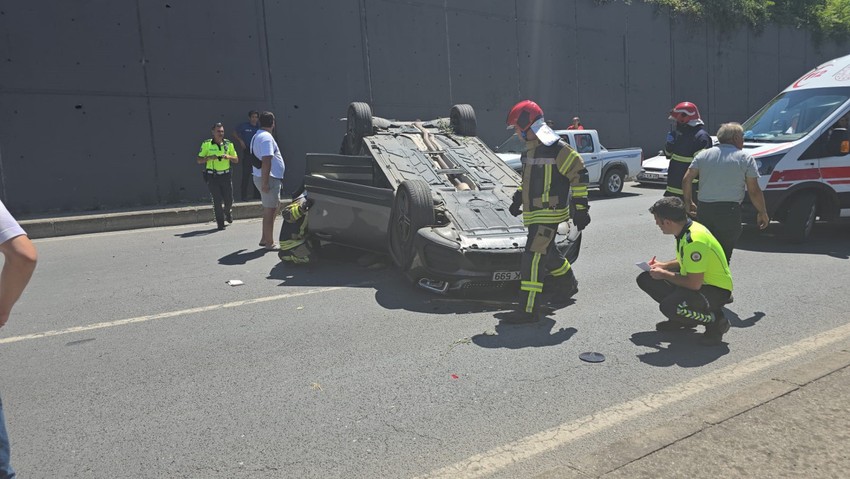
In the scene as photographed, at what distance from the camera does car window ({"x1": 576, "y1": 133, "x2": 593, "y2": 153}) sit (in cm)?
1557

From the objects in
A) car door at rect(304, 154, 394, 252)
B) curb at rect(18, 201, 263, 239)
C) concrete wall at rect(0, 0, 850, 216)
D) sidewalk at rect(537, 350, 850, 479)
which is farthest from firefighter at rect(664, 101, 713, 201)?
concrete wall at rect(0, 0, 850, 216)

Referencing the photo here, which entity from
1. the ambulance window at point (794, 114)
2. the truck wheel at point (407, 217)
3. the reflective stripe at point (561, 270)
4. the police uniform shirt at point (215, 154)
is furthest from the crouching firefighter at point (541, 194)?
the police uniform shirt at point (215, 154)

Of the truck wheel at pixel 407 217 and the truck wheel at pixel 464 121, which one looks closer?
the truck wheel at pixel 407 217

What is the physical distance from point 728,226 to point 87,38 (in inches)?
504

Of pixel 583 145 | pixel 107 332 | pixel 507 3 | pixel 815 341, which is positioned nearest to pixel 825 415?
pixel 815 341

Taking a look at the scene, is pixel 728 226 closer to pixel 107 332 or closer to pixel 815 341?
pixel 815 341

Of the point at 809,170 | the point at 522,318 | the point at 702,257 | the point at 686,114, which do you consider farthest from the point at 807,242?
the point at 522,318

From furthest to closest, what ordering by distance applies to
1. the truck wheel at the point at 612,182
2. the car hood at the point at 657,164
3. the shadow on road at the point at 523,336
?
the car hood at the point at 657,164 → the truck wheel at the point at 612,182 → the shadow on road at the point at 523,336

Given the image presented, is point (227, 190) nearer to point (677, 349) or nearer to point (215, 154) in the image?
point (215, 154)

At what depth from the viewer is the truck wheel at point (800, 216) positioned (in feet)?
28.0

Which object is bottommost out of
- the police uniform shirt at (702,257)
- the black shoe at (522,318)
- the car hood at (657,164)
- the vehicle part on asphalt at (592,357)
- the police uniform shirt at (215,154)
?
the vehicle part on asphalt at (592,357)

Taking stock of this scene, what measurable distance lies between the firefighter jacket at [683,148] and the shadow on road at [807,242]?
2.35 metres

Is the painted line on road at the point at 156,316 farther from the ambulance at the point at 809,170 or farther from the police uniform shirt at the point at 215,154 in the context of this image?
the ambulance at the point at 809,170

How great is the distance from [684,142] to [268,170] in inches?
210
